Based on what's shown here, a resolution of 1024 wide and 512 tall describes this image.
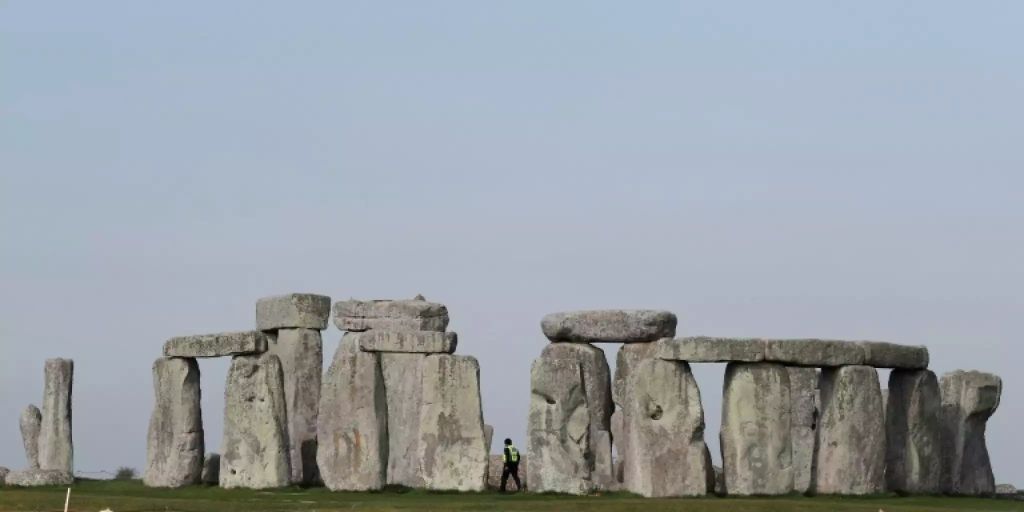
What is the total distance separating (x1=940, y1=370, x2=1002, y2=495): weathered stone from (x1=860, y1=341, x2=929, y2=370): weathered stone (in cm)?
196

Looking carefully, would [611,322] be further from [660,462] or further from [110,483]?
[110,483]

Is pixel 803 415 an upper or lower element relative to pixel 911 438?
upper

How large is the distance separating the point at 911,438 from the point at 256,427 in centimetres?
998

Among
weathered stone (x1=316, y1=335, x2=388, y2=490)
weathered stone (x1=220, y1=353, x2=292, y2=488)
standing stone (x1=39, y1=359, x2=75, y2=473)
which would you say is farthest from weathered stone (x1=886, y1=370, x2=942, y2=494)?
standing stone (x1=39, y1=359, x2=75, y2=473)

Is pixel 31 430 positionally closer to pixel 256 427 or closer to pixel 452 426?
pixel 256 427

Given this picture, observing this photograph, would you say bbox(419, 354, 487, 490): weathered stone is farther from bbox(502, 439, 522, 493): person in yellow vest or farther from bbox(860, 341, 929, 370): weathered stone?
bbox(860, 341, 929, 370): weathered stone

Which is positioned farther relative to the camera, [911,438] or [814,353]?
[911,438]

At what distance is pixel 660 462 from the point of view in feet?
109

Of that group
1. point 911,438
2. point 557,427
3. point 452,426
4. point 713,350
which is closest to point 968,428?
point 911,438

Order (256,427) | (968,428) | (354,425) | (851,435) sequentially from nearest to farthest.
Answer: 1. (851,435)
2. (354,425)
3. (256,427)
4. (968,428)

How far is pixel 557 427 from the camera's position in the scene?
112 ft

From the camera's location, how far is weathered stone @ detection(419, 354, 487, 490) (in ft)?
Answer: 113

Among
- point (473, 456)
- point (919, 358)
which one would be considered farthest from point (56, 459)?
point (919, 358)

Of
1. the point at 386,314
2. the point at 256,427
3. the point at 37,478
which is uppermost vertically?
the point at 386,314
